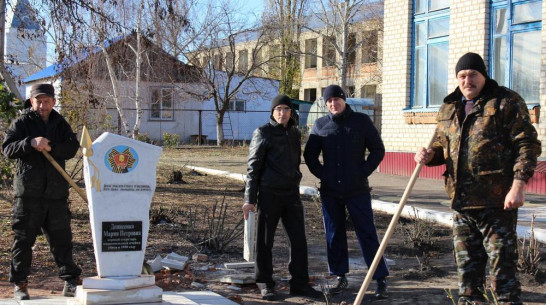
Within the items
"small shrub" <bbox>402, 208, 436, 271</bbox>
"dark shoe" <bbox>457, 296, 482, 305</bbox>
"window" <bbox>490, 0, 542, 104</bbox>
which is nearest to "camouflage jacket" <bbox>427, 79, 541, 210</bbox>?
"dark shoe" <bbox>457, 296, 482, 305</bbox>

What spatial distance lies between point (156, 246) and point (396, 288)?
3.11 meters

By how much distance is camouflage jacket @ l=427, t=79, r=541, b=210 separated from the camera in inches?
179

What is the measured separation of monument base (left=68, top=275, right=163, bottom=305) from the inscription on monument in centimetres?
24

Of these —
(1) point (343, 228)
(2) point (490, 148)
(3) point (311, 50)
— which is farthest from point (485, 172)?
(3) point (311, 50)

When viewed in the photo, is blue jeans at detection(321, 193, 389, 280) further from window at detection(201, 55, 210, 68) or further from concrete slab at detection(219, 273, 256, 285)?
window at detection(201, 55, 210, 68)

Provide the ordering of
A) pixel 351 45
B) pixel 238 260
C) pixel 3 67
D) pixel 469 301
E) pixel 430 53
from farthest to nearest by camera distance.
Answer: pixel 351 45
pixel 430 53
pixel 3 67
pixel 238 260
pixel 469 301

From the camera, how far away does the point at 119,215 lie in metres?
5.52

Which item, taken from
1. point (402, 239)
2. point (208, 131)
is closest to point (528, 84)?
point (402, 239)

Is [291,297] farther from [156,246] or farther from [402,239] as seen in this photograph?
[402,239]

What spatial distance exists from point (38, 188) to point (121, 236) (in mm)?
894

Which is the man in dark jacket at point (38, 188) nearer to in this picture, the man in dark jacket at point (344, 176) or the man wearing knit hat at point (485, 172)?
the man in dark jacket at point (344, 176)

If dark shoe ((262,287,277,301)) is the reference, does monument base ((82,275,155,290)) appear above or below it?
above

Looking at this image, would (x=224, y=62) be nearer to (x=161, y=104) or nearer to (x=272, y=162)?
(x=161, y=104)

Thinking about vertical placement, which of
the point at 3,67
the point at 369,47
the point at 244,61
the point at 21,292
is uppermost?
the point at 369,47
